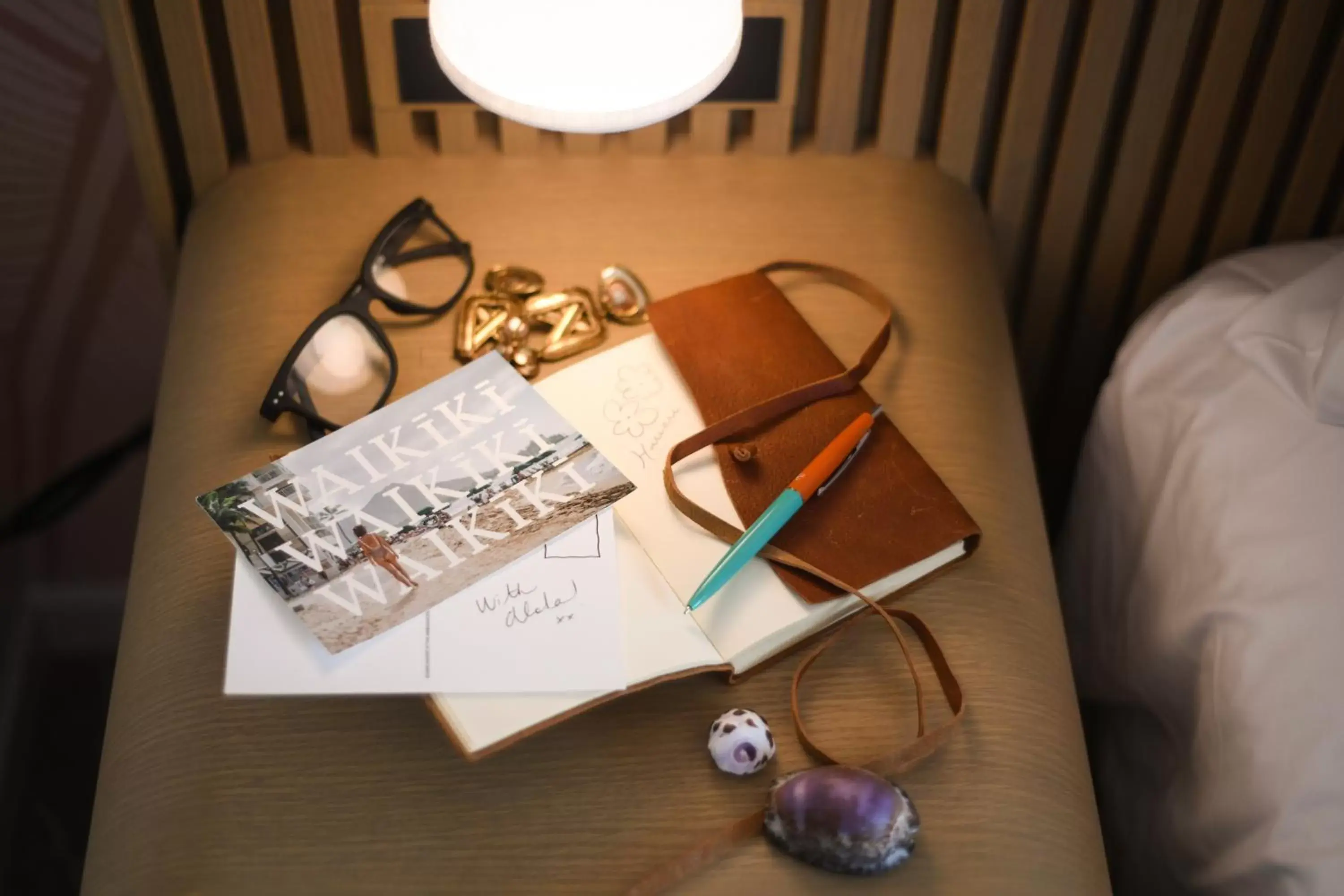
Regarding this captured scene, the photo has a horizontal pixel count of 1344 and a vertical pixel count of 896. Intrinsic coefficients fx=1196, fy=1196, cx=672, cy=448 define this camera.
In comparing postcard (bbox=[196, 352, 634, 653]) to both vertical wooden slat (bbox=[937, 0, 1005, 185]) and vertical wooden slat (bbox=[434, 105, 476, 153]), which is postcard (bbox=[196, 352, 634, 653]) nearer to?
vertical wooden slat (bbox=[434, 105, 476, 153])

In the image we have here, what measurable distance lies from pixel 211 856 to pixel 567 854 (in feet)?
0.56

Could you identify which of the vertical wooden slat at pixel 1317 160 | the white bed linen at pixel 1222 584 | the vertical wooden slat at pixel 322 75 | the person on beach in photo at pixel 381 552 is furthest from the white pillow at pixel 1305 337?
the vertical wooden slat at pixel 322 75

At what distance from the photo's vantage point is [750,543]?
2.17 feet

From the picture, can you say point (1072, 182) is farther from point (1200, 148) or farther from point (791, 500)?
point (791, 500)

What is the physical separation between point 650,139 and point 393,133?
20 centimetres

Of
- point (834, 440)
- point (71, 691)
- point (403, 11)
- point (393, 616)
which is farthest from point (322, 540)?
point (71, 691)

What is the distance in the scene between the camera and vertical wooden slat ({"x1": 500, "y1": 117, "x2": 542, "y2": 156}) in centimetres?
94

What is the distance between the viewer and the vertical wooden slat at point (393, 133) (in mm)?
929

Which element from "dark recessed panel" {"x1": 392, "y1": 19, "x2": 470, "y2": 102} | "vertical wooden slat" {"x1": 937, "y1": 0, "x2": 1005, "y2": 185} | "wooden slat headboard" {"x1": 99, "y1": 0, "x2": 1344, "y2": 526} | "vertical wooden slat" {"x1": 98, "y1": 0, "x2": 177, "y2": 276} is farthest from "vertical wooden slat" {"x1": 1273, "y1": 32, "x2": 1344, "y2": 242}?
"vertical wooden slat" {"x1": 98, "y1": 0, "x2": 177, "y2": 276}

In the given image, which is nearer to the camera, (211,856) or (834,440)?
(211,856)

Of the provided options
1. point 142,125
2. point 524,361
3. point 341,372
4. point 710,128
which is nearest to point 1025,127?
point 710,128

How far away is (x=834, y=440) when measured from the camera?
0.72 meters

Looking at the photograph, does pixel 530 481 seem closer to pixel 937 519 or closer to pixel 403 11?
pixel 937 519

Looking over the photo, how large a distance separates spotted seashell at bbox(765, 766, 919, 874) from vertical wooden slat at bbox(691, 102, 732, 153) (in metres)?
0.55
